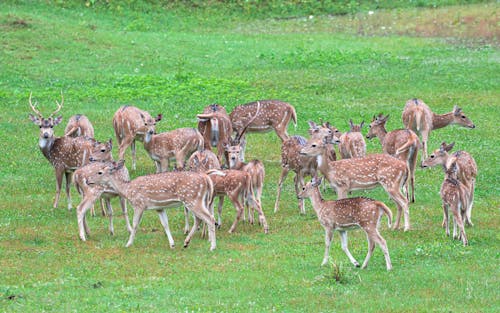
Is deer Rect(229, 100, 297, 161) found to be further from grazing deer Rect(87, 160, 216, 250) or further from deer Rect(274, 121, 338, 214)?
grazing deer Rect(87, 160, 216, 250)

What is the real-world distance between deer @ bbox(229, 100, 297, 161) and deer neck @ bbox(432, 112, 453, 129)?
9.89 ft

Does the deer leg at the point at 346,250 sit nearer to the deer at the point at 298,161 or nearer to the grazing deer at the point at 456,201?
the grazing deer at the point at 456,201

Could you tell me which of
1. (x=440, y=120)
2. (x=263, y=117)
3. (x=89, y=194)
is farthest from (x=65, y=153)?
(x=440, y=120)

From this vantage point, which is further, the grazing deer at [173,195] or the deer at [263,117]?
the deer at [263,117]

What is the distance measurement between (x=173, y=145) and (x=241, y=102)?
7.21 metres

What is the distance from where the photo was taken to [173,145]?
1894cm

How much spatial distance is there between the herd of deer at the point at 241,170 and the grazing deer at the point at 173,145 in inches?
0.7

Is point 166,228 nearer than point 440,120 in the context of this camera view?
Yes

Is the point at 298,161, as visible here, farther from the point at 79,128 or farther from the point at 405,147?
the point at 79,128

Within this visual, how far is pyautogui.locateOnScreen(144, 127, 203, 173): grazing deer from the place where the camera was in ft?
62.1

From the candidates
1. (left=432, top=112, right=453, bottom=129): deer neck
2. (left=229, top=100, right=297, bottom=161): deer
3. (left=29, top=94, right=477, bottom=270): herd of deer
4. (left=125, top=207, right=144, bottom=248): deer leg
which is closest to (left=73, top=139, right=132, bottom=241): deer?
(left=29, top=94, right=477, bottom=270): herd of deer

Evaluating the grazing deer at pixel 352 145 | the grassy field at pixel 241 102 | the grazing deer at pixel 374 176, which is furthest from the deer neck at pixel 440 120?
the grazing deer at pixel 374 176

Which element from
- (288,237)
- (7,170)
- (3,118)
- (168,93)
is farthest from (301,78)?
(288,237)

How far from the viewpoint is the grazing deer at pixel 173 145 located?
18938 millimetres
